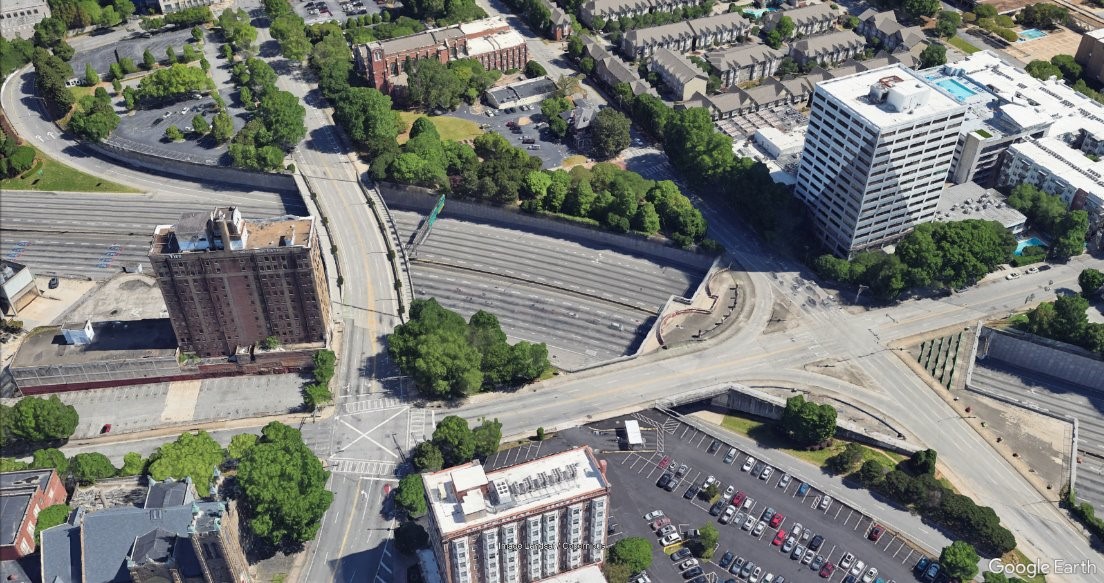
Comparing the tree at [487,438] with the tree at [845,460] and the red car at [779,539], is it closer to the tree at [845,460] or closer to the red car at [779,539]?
the red car at [779,539]

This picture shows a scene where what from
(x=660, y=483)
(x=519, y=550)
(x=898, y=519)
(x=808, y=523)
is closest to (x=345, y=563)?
(x=519, y=550)

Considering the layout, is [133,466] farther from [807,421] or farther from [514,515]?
[807,421]

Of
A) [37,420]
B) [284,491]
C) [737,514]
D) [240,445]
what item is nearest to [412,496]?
[284,491]

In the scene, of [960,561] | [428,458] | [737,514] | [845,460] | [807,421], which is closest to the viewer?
[960,561]

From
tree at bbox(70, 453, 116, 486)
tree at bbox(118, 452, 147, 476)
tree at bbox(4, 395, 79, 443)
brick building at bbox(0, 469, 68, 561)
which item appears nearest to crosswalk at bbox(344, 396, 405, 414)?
tree at bbox(118, 452, 147, 476)

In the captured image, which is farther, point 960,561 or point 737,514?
point 737,514

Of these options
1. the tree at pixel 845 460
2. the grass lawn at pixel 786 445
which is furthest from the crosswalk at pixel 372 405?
the tree at pixel 845 460

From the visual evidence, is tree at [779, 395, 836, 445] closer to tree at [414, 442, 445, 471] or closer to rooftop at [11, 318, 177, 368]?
tree at [414, 442, 445, 471]
